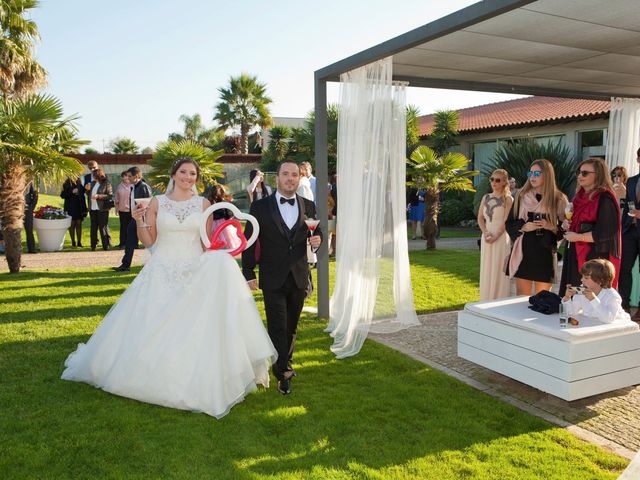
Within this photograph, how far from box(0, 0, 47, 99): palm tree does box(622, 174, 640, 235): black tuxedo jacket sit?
699 inches

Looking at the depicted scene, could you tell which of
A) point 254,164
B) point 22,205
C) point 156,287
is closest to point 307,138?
point 254,164

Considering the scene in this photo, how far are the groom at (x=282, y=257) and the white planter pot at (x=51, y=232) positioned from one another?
33.9 feet

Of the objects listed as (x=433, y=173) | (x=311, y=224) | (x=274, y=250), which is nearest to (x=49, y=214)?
(x=433, y=173)

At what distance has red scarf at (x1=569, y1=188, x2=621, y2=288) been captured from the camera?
18.4 feet

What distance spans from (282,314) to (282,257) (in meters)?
0.51

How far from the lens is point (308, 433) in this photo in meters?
4.15

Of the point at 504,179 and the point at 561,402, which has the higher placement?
the point at 504,179

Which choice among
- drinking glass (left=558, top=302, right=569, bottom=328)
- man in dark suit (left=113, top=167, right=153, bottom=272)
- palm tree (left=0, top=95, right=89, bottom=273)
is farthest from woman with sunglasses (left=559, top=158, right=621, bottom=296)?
palm tree (left=0, top=95, right=89, bottom=273)

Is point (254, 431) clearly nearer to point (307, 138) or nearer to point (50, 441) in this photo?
point (50, 441)

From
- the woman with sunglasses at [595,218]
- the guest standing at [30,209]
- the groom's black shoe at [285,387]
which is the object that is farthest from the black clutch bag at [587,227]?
the guest standing at [30,209]

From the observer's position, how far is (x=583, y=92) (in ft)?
31.8

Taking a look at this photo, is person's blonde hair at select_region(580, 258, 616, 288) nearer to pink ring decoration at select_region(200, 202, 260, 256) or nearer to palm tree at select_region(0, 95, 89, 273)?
pink ring decoration at select_region(200, 202, 260, 256)

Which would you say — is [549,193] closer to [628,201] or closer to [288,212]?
[628,201]

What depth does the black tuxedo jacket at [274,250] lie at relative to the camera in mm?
4785
